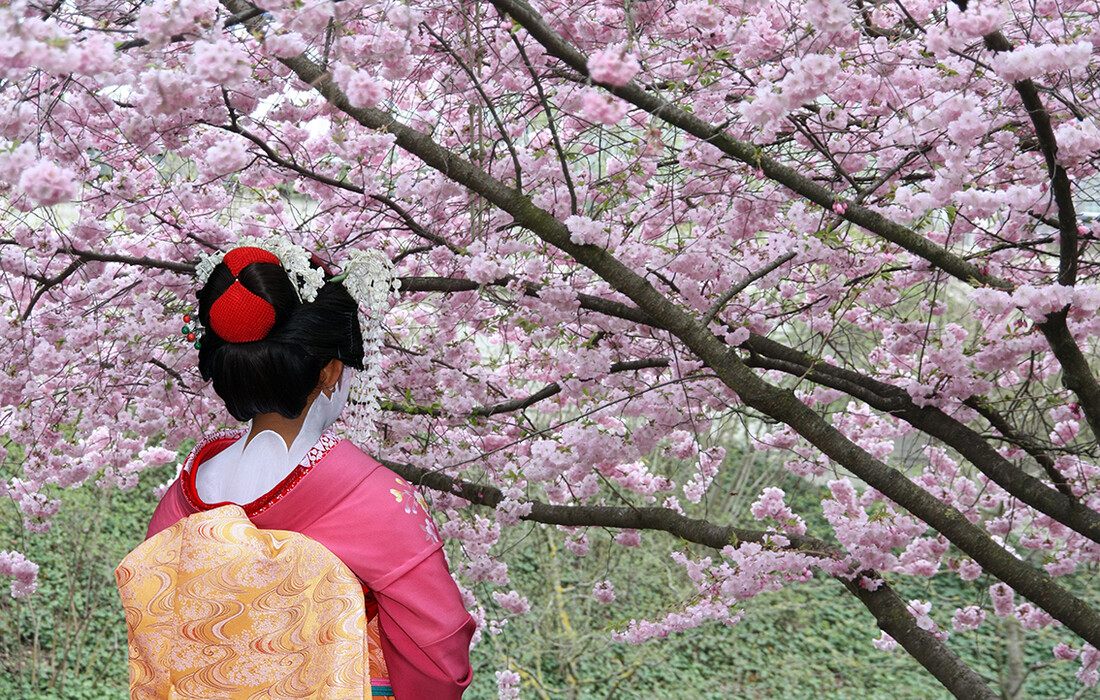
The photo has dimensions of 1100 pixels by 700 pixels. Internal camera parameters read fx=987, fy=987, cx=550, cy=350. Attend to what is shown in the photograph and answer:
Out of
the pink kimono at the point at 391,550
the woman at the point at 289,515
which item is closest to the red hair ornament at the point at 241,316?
the woman at the point at 289,515

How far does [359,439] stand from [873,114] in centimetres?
194

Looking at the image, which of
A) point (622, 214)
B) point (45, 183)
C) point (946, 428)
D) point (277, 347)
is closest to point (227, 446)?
point (277, 347)

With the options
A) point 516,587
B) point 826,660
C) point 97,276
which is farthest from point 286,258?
point 826,660

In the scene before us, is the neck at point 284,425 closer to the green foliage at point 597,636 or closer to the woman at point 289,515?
the woman at point 289,515

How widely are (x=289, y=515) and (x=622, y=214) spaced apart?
1.81 metres

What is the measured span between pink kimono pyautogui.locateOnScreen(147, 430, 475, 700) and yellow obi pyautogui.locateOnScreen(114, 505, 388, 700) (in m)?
0.05

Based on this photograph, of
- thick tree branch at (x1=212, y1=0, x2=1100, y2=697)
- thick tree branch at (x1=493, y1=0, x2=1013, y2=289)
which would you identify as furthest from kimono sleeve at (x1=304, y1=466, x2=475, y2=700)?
thick tree branch at (x1=493, y1=0, x2=1013, y2=289)

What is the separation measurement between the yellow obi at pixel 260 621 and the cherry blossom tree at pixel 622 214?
0.69 m

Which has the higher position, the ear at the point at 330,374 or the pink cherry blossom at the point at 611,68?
the pink cherry blossom at the point at 611,68

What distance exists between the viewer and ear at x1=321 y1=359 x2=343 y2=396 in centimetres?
184

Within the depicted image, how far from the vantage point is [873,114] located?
3025 mm

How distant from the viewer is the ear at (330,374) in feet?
6.03

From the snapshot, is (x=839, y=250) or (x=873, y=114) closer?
(x=839, y=250)

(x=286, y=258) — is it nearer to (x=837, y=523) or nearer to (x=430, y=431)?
(x=430, y=431)
